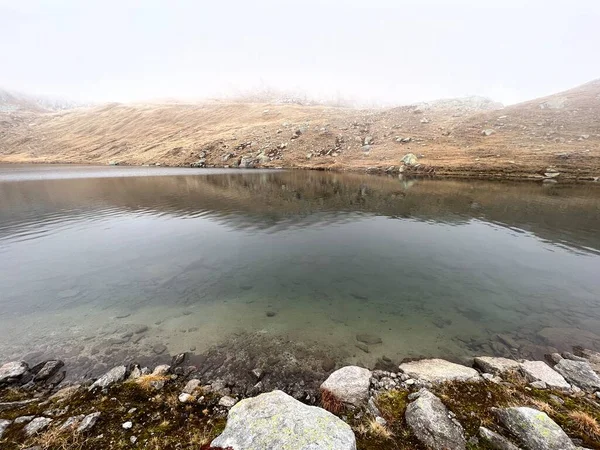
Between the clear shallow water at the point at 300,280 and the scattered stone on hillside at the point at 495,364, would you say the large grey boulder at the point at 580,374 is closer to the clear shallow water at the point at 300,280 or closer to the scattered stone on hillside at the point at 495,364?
the clear shallow water at the point at 300,280

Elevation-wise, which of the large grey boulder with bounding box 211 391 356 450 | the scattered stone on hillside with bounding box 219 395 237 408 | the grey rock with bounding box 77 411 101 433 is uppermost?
the large grey boulder with bounding box 211 391 356 450

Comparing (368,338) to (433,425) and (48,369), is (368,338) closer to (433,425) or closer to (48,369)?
(433,425)

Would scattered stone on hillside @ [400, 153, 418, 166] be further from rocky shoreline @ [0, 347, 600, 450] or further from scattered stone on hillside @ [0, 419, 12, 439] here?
scattered stone on hillside @ [0, 419, 12, 439]

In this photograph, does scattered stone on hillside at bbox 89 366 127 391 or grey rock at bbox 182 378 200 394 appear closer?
grey rock at bbox 182 378 200 394

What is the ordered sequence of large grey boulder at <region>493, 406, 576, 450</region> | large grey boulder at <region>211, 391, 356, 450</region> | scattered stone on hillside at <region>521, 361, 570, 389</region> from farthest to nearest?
scattered stone on hillside at <region>521, 361, 570, 389</region> → large grey boulder at <region>493, 406, 576, 450</region> → large grey boulder at <region>211, 391, 356, 450</region>

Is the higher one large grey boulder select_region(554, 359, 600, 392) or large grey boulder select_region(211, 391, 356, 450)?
large grey boulder select_region(211, 391, 356, 450)

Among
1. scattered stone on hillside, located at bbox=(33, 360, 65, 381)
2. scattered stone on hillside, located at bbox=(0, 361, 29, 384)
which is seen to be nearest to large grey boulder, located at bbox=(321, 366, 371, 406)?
scattered stone on hillside, located at bbox=(33, 360, 65, 381)

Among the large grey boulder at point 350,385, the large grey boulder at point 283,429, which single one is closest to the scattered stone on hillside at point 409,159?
the large grey boulder at point 350,385

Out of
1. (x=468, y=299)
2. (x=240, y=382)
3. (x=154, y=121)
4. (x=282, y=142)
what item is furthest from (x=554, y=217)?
(x=154, y=121)

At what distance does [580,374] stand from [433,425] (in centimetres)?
741

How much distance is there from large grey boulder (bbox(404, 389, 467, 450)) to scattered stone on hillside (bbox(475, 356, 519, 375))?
12.6ft

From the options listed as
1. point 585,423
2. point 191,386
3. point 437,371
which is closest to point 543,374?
point 585,423

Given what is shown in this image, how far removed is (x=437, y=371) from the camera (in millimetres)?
9930

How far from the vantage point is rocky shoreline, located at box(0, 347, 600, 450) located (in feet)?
20.7
